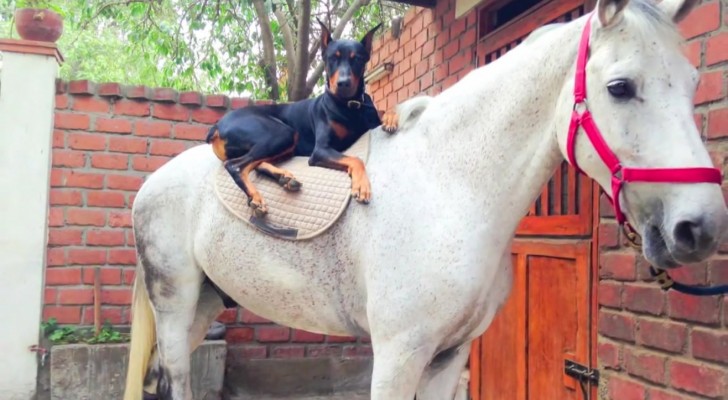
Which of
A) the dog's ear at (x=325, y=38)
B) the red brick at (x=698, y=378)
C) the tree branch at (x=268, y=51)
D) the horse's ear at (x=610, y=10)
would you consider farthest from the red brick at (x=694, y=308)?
the tree branch at (x=268, y=51)

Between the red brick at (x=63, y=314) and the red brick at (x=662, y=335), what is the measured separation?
10.0ft

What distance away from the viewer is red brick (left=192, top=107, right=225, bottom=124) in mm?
3787

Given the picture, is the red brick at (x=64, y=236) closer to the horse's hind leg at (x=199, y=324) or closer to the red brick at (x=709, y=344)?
the horse's hind leg at (x=199, y=324)

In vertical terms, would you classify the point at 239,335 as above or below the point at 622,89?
below

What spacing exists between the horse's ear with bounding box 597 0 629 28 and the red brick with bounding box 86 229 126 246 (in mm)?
3117

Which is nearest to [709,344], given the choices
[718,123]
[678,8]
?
[718,123]

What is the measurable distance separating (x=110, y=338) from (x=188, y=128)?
1361 mm

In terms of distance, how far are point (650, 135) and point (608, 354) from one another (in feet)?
3.83

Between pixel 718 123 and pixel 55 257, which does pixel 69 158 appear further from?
pixel 718 123

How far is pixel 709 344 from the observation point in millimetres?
1715

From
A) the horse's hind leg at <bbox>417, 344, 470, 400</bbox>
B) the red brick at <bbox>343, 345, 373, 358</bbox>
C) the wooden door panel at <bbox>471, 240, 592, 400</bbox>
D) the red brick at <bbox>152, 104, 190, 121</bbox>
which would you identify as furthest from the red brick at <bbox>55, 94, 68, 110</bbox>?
the horse's hind leg at <bbox>417, 344, 470, 400</bbox>

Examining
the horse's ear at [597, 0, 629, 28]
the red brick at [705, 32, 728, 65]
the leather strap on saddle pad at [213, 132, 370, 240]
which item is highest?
the red brick at [705, 32, 728, 65]

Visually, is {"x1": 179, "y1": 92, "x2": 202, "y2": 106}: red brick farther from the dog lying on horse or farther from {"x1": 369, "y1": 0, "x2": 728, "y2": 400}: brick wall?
{"x1": 369, "y1": 0, "x2": 728, "y2": 400}: brick wall

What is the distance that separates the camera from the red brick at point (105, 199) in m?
3.54
